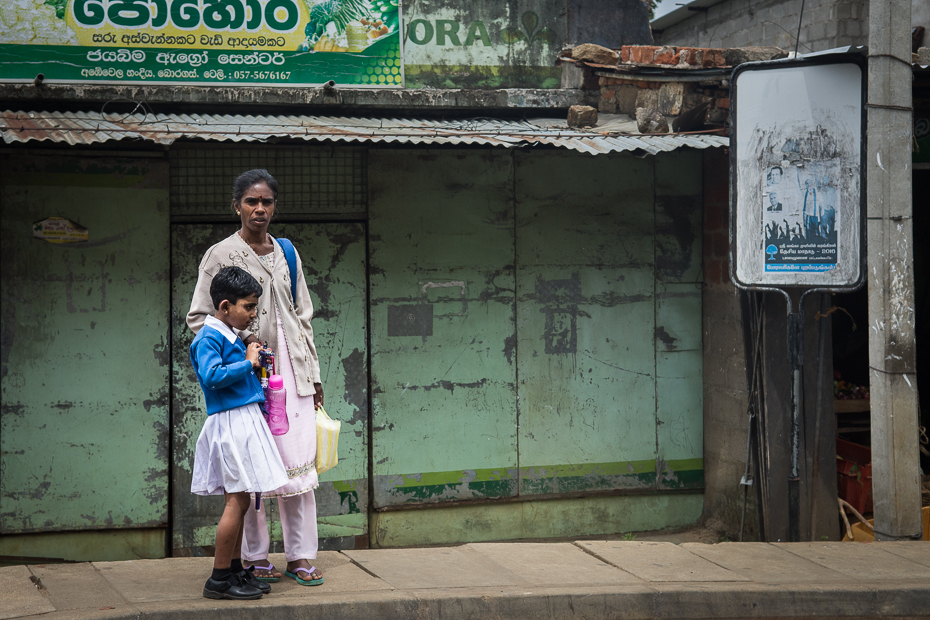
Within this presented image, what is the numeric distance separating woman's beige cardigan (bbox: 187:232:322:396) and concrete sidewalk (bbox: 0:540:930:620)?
96 cm

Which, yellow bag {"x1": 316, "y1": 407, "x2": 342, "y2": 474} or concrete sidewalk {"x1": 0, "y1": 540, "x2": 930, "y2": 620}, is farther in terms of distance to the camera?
yellow bag {"x1": 316, "y1": 407, "x2": 342, "y2": 474}

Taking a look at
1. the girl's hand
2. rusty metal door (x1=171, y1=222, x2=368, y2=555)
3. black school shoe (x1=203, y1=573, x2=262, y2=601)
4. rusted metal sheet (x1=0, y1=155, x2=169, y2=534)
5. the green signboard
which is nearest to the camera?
the girl's hand

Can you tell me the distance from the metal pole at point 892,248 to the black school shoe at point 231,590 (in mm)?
3526

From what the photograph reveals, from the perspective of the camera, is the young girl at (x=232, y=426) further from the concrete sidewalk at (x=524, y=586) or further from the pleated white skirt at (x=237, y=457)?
the concrete sidewalk at (x=524, y=586)

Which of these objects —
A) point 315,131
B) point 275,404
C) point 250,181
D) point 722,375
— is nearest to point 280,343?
point 275,404

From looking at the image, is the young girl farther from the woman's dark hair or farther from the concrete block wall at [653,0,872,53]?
the concrete block wall at [653,0,872,53]

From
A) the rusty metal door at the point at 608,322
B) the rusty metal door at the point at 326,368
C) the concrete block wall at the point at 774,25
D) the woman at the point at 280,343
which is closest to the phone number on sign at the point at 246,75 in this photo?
the rusty metal door at the point at 326,368

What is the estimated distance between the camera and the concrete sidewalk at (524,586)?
3.83 meters

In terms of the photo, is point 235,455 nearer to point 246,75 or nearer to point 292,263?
point 292,263

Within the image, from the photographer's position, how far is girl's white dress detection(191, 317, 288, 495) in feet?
12.0

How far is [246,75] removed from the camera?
6.24 m

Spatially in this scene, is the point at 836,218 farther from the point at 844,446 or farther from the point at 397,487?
the point at 397,487

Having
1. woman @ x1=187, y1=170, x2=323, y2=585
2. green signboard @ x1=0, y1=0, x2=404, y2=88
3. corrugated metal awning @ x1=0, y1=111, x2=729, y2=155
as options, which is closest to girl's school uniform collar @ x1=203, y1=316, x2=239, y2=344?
woman @ x1=187, y1=170, x2=323, y2=585

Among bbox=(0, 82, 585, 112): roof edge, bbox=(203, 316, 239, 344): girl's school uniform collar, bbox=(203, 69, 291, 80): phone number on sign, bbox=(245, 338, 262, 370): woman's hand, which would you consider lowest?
bbox=(245, 338, 262, 370): woman's hand
